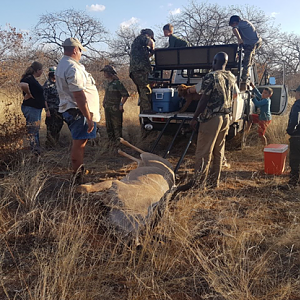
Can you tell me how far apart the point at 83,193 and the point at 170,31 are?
5.40 m

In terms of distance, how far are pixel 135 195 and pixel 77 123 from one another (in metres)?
1.57

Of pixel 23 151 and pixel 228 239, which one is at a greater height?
pixel 23 151

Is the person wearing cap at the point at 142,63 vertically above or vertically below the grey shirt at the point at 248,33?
below

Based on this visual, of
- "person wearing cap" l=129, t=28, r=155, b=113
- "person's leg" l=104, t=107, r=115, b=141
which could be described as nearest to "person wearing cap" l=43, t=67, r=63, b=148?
"person's leg" l=104, t=107, r=115, b=141

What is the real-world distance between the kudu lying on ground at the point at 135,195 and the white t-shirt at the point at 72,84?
3.66 ft

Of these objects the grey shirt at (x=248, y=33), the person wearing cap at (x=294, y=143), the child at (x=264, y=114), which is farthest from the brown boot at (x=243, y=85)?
the person wearing cap at (x=294, y=143)

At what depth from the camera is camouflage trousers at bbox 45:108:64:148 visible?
22.8 ft

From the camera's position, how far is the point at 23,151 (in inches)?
206

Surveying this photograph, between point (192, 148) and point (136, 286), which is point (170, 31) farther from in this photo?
point (136, 286)

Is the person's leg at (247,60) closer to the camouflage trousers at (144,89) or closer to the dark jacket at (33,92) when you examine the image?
the camouflage trousers at (144,89)

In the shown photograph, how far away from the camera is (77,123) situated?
13.2ft

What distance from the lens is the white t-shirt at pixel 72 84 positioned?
146 inches

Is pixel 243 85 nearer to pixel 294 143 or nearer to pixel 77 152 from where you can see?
pixel 294 143

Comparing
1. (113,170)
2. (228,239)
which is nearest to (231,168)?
(113,170)
